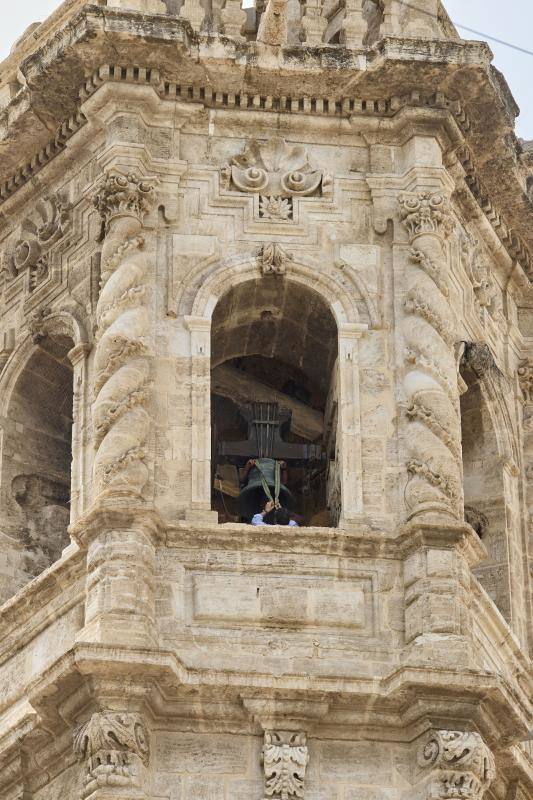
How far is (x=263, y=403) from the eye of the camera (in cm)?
2650

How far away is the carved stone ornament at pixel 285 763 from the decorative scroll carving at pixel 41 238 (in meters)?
5.60

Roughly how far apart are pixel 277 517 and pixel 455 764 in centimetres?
393

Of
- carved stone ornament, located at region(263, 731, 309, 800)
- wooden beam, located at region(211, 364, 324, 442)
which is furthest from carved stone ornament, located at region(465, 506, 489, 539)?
carved stone ornament, located at region(263, 731, 309, 800)

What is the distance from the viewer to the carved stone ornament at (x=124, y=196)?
2484cm

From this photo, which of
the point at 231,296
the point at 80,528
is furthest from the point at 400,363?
the point at 80,528

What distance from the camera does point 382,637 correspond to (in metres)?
23.2

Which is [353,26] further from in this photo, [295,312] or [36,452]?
[36,452]

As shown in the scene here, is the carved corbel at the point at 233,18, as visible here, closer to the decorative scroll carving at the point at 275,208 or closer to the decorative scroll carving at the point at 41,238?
the decorative scroll carving at the point at 275,208

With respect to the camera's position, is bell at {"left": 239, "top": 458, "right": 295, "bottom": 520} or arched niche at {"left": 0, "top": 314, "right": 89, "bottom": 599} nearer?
bell at {"left": 239, "top": 458, "right": 295, "bottom": 520}

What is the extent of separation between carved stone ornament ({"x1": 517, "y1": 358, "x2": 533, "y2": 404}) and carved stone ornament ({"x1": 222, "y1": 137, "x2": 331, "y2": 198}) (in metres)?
2.92

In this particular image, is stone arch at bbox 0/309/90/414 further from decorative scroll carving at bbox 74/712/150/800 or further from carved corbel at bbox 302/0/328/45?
decorative scroll carving at bbox 74/712/150/800

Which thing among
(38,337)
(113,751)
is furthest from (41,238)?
(113,751)

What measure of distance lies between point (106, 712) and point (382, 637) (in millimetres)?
2391

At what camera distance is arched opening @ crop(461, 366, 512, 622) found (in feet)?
84.6
